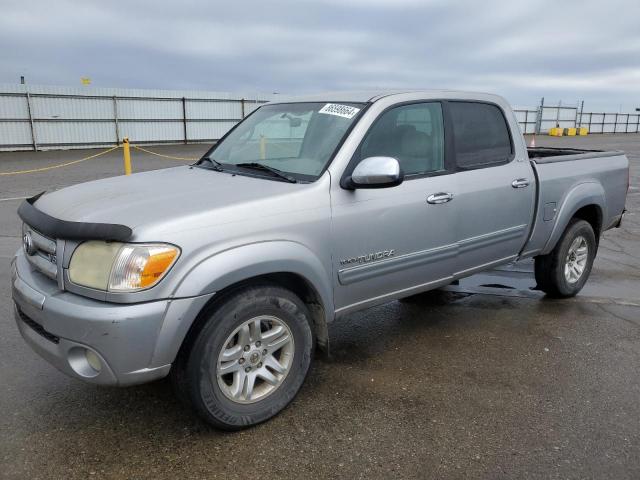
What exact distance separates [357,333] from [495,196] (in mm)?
1502

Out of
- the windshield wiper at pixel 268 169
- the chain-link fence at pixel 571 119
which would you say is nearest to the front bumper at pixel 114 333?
the windshield wiper at pixel 268 169

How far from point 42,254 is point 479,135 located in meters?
3.12

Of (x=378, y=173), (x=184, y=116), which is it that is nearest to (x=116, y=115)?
(x=184, y=116)

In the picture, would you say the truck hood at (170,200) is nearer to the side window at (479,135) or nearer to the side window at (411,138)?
the side window at (411,138)

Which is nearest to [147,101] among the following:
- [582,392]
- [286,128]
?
[286,128]

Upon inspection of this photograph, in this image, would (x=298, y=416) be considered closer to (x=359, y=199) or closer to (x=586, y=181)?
(x=359, y=199)

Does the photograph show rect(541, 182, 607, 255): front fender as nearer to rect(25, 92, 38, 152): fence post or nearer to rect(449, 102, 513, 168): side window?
rect(449, 102, 513, 168): side window

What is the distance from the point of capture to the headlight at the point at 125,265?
247 centimetres

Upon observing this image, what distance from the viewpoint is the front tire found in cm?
269

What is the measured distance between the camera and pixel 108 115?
25422 millimetres

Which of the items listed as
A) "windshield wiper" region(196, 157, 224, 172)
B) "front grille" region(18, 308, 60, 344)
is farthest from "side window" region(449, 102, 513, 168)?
"front grille" region(18, 308, 60, 344)

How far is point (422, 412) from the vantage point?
3.15m

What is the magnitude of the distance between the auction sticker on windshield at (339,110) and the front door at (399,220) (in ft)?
0.59

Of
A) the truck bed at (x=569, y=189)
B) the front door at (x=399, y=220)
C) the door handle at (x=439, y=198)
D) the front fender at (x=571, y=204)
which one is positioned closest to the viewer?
the front door at (x=399, y=220)
